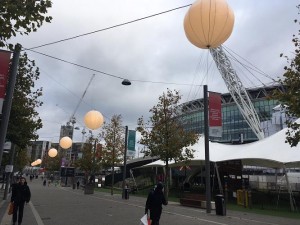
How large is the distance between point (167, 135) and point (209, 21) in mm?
20173

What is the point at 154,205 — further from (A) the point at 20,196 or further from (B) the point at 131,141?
(B) the point at 131,141

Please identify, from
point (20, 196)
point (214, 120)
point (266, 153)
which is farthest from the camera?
point (266, 153)

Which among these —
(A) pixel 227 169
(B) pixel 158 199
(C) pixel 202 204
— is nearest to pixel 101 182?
(A) pixel 227 169

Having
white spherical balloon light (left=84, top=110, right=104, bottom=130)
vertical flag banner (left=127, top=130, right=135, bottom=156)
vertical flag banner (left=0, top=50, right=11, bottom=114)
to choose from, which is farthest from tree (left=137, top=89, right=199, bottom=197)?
vertical flag banner (left=0, top=50, right=11, bottom=114)

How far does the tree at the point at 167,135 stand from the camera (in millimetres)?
30125

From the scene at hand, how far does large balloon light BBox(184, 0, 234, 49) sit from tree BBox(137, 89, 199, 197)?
1906cm

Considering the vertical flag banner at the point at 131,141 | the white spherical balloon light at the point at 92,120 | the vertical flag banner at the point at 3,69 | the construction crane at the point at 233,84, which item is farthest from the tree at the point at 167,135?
the construction crane at the point at 233,84

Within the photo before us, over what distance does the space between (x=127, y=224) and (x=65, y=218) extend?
3.46 metres

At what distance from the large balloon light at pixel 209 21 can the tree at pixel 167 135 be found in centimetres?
1906

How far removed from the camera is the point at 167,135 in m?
30.5

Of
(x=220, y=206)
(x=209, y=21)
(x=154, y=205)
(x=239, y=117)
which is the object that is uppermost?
(x=239, y=117)

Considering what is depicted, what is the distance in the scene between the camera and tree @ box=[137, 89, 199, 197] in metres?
30.1

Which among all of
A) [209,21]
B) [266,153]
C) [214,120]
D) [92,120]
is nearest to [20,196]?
[92,120]

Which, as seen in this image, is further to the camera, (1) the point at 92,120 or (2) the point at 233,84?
(2) the point at 233,84
